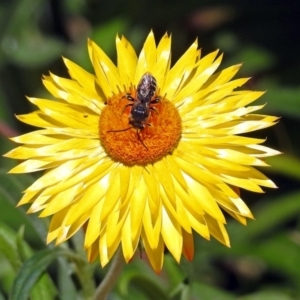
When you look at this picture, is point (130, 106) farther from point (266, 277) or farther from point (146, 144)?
point (266, 277)

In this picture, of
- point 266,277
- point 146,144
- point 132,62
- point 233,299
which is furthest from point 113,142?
point 266,277

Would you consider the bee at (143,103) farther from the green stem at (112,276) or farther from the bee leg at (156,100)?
the green stem at (112,276)

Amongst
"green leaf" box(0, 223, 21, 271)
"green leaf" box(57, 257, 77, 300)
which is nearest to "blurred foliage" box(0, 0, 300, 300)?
"green leaf" box(57, 257, 77, 300)

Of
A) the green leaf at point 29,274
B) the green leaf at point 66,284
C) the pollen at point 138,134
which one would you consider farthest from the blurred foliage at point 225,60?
the pollen at point 138,134

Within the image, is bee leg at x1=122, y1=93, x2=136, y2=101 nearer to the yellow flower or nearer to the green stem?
the yellow flower

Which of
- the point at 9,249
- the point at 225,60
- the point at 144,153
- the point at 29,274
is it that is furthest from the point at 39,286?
the point at 225,60

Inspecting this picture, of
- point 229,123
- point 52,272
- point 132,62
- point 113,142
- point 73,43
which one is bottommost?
point 52,272
